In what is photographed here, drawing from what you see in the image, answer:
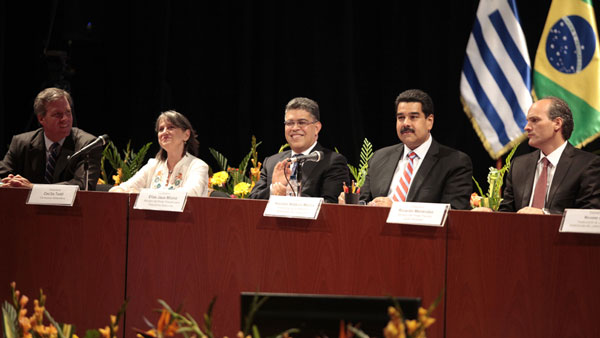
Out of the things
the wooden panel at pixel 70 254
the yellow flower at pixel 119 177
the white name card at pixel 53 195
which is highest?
the yellow flower at pixel 119 177

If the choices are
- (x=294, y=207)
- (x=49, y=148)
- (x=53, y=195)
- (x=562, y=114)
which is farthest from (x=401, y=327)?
(x=49, y=148)

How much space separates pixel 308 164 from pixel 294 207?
3.69ft

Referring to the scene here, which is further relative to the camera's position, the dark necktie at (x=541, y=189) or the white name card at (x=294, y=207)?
the dark necktie at (x=541, y=189)

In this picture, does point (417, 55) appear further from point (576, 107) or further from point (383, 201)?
point (383, 201)

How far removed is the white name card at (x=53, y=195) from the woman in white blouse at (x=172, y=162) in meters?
0.88

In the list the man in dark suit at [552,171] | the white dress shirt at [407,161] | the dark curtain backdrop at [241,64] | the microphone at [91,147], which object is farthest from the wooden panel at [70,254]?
the dark curtain backdrop at [241,64]

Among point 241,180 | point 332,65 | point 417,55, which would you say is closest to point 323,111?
point 332,65

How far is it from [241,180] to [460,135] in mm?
1761

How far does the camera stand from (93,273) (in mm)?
2773

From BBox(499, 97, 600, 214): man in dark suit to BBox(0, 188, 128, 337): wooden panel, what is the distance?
176cm

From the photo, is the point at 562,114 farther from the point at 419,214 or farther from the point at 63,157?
the point at 63,157

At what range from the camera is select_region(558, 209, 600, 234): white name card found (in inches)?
91.0

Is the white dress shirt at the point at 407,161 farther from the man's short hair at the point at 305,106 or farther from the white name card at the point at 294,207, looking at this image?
the white name card at the point at 294,207

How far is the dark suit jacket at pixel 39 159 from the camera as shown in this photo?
3787 millimetres
